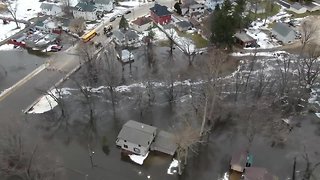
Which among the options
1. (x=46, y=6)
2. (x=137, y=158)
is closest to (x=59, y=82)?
(x=137, y=158)

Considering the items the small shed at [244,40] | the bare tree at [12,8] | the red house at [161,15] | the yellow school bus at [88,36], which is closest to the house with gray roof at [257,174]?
the small shed at [244,40]

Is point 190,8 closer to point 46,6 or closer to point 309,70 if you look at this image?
point 46,6

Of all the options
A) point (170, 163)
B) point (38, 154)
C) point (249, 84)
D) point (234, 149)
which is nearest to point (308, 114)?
point (249, 84)

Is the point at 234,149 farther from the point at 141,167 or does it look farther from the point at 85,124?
the point at 85,124

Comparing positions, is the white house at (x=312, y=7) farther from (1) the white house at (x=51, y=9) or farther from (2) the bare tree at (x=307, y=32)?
(1) the white house at (x=51, y=9)

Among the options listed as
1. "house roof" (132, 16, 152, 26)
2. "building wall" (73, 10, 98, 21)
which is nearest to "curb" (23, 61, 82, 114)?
"house roof" (132, 16, 152, 26)

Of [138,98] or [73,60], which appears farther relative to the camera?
[73,60]
